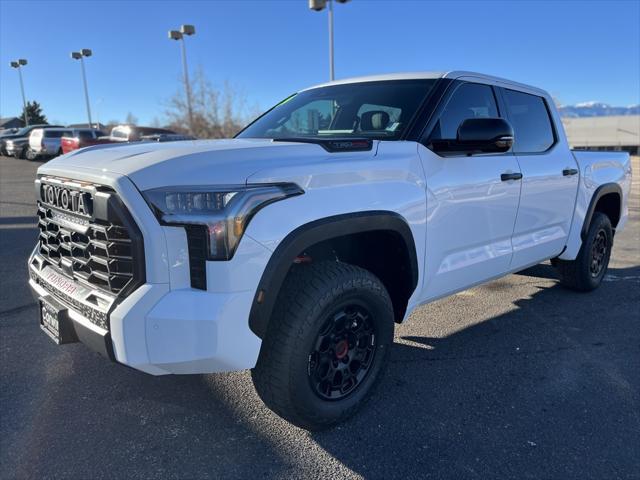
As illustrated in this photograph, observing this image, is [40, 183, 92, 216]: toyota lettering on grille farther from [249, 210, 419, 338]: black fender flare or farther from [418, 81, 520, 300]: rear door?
[418, 81, 520, 300]: rear door

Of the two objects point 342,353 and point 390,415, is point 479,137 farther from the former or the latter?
point 390,415

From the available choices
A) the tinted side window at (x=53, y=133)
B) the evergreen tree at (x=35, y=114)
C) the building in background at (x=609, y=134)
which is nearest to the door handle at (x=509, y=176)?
the tinted side window at (x=53, y=133)

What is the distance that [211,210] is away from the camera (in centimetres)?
210

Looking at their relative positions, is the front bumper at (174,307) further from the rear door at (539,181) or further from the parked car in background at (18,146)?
the parked car in background at (18,146)

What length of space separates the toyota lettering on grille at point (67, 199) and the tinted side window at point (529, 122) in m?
3.02

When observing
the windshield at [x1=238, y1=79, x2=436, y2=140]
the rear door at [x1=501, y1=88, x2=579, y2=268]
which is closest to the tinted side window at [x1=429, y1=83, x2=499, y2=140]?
the windshield at [x1=238, y1=79, x2=436, y2=140]

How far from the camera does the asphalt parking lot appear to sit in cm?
247

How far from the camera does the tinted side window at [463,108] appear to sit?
10.7 feet

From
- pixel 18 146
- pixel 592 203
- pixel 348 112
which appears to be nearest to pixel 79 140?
pixel 18 146

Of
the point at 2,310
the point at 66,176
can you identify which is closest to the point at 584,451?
the point at 66,176

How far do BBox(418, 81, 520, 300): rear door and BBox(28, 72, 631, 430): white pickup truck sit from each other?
0.01 meters

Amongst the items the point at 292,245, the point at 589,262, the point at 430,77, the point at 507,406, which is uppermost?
the point at 430,77

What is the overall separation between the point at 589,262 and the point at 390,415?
3.21m

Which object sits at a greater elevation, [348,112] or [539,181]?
[348,112]
